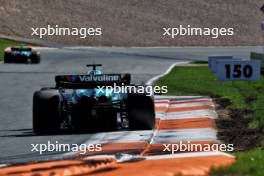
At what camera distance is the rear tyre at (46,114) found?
522 inches

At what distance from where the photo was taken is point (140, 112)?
44.4 ft

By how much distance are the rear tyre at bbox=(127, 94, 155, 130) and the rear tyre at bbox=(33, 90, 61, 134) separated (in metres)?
1.13

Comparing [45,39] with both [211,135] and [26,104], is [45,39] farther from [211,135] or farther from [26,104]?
[211,135]

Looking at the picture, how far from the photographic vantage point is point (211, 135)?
1241cm

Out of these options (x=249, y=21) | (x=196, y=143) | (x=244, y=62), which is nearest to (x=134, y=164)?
(x=196, y=143)
